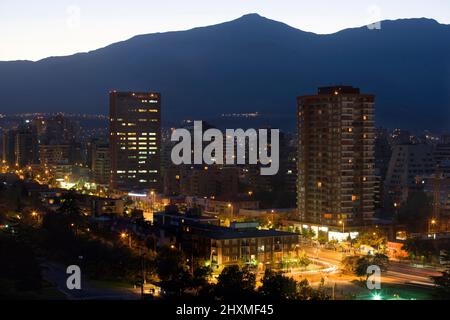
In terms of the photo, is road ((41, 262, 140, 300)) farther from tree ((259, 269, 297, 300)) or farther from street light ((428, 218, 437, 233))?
street light ((428, 218, 437, 233))

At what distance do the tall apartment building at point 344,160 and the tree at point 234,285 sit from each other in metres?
6.12

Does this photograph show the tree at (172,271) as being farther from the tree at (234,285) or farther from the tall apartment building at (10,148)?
the tall apartment building at (10,148)

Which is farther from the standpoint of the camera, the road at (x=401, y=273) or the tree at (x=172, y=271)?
the road at (x=401, y=273)

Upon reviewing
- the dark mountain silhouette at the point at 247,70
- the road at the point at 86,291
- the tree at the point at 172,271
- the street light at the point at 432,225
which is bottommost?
the road at the point at 86,291

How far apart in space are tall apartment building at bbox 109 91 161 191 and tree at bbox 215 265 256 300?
15.8 meters

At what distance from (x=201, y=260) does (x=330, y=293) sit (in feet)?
7.52

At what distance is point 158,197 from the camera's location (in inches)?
762

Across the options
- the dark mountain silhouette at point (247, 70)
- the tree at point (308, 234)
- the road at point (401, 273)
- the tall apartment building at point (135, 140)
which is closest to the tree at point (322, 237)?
the tree at point (308, 234)

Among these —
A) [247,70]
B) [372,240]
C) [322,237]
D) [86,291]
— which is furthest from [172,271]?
[247,70]

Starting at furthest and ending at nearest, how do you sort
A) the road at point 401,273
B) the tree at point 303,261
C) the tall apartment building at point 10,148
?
1. the tall apartment building at point 10,148
2. the tree at point 303,261
3. the road at point 401,273

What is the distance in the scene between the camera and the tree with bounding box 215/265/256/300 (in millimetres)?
6873

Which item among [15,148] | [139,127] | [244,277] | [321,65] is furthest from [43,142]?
[244,277]

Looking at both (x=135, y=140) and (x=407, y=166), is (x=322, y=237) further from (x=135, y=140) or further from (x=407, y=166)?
(x=135, y=140)

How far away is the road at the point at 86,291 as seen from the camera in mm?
8031
